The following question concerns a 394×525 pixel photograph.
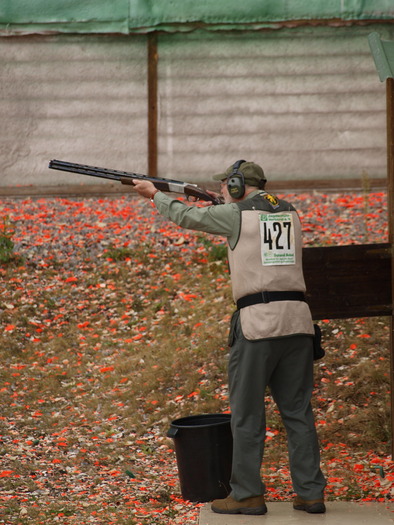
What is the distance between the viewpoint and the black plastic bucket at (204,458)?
20.5 feet

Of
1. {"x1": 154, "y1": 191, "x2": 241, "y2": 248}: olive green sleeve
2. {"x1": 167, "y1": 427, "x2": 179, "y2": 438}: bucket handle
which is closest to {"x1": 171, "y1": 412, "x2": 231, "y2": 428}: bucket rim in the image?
{"x1": 167, "y1": 427, "x2": 179, "y2": 438}: bucket handle

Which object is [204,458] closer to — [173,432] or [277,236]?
[173,432]

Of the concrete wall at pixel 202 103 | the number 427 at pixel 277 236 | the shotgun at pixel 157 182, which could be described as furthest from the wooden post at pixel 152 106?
the number 427 at pixel 277 236

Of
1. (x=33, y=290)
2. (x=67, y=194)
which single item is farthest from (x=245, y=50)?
(x=33, y=290)

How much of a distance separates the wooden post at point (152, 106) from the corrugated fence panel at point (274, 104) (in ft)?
0.33

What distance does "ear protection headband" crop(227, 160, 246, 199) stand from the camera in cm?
580

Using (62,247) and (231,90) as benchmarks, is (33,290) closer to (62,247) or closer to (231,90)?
(62,247)

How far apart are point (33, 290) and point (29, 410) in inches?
106

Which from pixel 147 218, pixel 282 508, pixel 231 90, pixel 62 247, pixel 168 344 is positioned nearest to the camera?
pixel 282 508

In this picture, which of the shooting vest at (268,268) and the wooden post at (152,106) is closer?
the shooting vest at (268,268)

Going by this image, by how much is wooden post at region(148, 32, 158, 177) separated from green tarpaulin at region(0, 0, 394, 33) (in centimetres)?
37

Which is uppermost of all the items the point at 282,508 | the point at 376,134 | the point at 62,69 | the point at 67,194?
the point at 62,69

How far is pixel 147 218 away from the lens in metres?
13.0

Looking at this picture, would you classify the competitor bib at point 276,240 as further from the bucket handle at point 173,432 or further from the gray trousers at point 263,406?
the bucket handle at point 173,432
